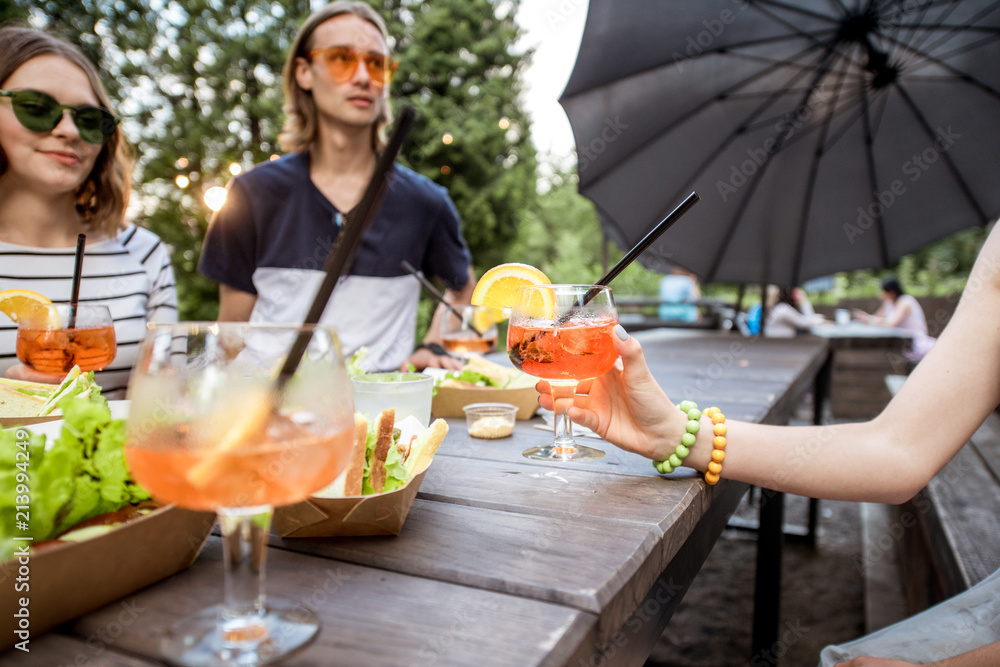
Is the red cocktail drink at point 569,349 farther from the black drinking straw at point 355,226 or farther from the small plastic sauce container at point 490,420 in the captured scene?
the black drinking straw at point 355,226

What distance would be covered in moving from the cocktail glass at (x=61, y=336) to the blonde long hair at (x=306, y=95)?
1.61 m

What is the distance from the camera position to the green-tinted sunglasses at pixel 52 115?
1961mm

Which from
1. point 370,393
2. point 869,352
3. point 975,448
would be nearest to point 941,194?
point 975,448

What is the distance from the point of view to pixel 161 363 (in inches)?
25.3

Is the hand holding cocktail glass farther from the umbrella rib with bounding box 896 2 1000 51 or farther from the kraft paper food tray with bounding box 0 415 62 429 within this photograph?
the umbrella rib with bounding box 896 2 1000 51

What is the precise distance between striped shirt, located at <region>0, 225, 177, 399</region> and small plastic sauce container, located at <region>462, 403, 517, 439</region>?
1281mm

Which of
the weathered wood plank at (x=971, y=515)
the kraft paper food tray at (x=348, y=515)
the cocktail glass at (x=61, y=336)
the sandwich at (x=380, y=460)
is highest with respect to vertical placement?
the cocktail glass at (x=61, y=336)

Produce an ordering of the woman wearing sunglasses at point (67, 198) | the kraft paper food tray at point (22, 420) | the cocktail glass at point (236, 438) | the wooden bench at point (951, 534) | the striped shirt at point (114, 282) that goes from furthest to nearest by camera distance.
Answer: the striped shirt at point (114, 282) < the woman wearing sunglasses at point (67, 198) < the wooden bench at point (951, 534) < the kraft paper food tray at point (22, 420) < the cocktail glass at point (236, 438)

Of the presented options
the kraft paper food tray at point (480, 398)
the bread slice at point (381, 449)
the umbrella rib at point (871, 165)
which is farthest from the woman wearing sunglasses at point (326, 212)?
the umbrella rib at point (871, 165)

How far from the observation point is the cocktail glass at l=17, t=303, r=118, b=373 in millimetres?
1470

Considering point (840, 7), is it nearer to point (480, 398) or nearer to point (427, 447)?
point (480, 398)

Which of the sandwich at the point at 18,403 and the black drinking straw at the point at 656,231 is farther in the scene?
the black drinking straw at the point at 656,231

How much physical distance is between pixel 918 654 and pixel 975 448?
7.20ft

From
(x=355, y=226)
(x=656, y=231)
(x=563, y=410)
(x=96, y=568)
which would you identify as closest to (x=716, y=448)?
(x=563, y=410)
